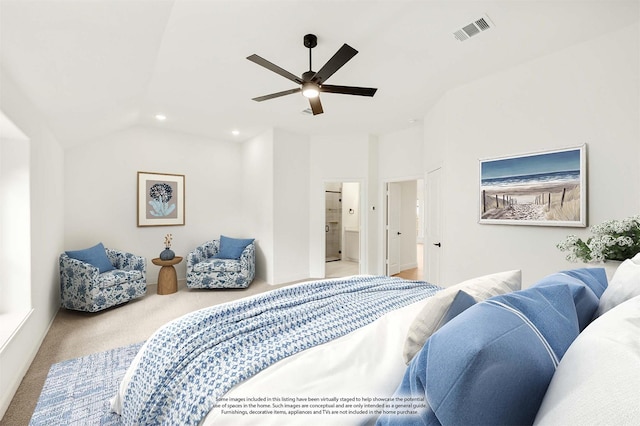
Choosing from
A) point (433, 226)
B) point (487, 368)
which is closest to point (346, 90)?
point (487, 368)

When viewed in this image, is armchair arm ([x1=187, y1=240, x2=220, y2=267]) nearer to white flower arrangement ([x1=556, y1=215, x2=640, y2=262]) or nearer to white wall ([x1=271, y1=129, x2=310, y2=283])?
white wall ([x1=271, y1=129, x2=310, y2=283])

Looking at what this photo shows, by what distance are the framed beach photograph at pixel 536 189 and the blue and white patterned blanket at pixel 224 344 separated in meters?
1.72

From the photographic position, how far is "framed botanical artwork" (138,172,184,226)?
4.63m

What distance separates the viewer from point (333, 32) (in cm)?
221

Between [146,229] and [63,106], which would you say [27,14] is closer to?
Result: [63,106]

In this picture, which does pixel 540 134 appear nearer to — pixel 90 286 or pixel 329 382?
pixel 329 382

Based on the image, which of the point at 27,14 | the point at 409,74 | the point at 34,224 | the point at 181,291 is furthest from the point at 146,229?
the point at 409,74

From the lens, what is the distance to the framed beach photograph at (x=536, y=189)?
7.84ft

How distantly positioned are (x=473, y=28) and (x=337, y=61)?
3.85ft

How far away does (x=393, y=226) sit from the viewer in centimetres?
552

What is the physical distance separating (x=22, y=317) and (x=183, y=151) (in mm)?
3467

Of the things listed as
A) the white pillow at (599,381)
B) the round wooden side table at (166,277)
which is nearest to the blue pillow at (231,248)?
the round wooden side table at (166,277)

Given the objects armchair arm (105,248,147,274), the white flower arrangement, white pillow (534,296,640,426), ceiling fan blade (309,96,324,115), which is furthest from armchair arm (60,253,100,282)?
the white flower arrangement

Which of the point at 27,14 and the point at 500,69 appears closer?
the point at 27,14
